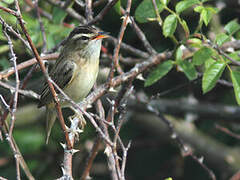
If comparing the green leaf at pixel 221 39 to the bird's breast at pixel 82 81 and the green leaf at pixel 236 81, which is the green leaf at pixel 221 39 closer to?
the green leaf at pixel 236 81

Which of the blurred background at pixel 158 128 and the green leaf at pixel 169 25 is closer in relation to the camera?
the green leaf at pixel 169 25

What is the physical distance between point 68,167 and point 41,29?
1822 millimetres

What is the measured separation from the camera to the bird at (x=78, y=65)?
4184 mm

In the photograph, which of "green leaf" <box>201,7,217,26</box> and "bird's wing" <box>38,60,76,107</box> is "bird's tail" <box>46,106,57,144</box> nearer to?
"bird's wing" <box>38,60,76,107</box>

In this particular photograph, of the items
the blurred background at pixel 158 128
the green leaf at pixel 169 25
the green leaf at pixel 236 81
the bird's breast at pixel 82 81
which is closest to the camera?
the green leaf at pixel 236 81

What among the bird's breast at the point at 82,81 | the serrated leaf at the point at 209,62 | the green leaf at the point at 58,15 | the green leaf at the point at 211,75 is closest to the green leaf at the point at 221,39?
the serrated leaf at the point at 209,62

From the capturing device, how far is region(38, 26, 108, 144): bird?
4184 millimetres

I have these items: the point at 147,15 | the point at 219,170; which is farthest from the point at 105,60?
the point at 219,170

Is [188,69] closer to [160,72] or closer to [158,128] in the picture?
[160,72]

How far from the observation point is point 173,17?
3.29 m

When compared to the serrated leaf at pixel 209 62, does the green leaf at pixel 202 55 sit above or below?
above

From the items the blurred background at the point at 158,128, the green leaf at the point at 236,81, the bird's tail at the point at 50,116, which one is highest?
the green leaf at the point at 236,81

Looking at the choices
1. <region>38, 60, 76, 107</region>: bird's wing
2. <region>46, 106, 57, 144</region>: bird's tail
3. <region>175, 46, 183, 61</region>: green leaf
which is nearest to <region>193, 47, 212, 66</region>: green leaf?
<region>175, 46, 183, 61</region>: green leaf

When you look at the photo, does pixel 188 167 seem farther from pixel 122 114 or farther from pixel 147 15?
pixel 122 114
